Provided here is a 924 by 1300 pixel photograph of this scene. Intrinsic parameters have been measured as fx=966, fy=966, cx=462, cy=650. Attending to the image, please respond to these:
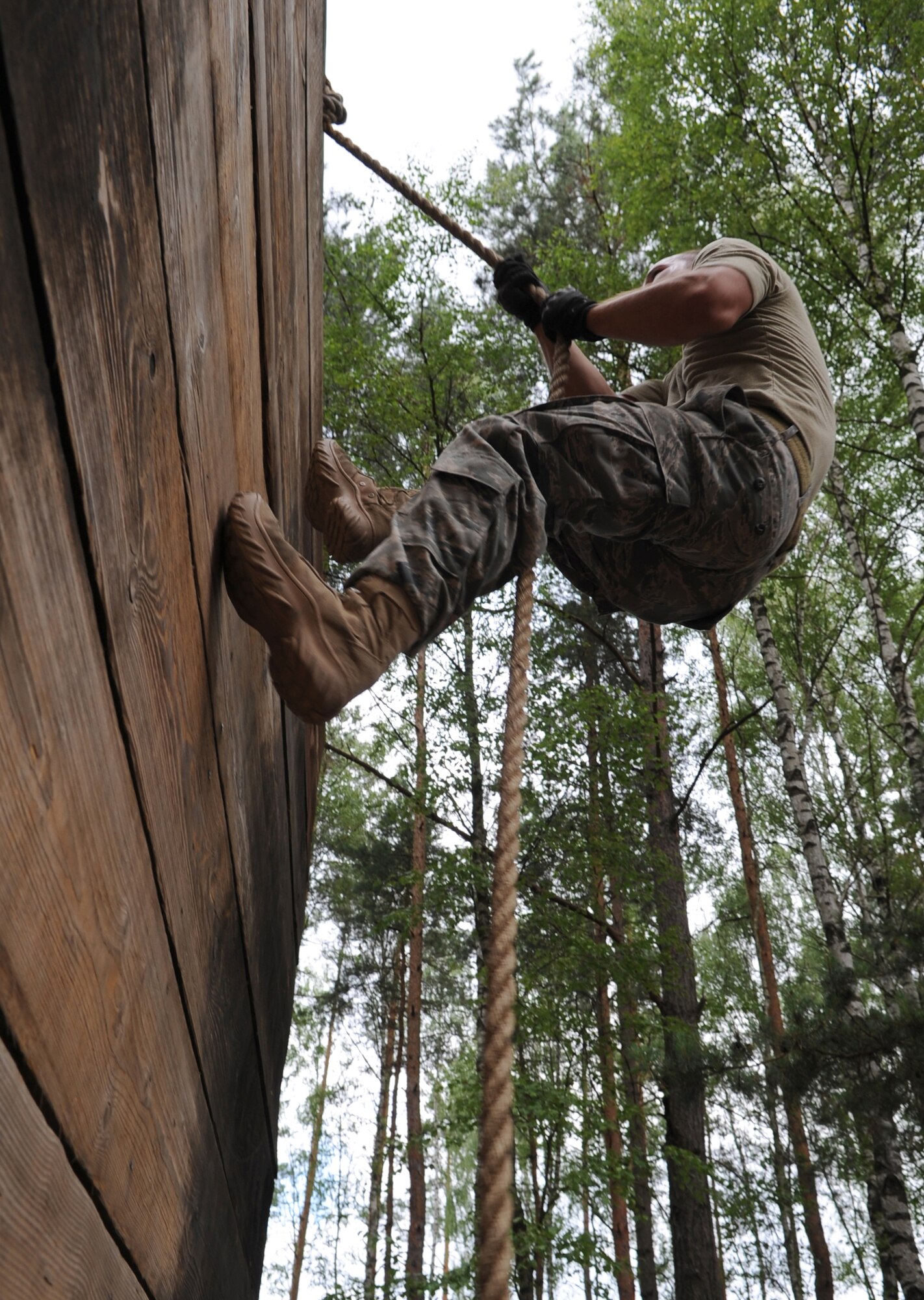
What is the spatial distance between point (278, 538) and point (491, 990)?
72 cm

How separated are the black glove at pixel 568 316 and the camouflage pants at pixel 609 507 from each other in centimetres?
37

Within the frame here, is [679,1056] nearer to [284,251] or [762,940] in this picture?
[762,940]

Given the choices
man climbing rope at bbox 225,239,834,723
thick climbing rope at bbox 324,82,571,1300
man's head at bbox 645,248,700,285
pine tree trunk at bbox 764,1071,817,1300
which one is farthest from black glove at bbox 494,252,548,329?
pine tree trunk at bbox 764,1071,817,1300

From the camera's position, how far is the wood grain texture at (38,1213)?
727mm

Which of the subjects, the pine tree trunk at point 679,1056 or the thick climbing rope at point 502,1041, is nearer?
the thick climbing rope at point 502,1041

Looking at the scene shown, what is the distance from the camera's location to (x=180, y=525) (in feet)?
3.71

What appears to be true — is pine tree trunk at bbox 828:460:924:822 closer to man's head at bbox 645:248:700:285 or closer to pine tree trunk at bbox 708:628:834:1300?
pine tree trunk at bbox 708:628:834:1300

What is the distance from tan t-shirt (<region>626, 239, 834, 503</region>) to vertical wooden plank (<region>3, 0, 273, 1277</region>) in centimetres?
166

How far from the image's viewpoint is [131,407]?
2.91 feet

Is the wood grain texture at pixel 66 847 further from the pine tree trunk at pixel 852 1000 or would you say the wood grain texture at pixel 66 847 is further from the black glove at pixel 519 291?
the pine tree trunk at pixel 852 1000

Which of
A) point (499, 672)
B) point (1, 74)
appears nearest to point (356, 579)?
point (1, 74)

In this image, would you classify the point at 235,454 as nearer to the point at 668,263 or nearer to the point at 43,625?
the point at 43,625

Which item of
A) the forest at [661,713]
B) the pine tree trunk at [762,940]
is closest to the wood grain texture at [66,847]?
the forest at [661,713]

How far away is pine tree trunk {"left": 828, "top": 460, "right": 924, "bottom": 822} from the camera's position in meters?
7.35
